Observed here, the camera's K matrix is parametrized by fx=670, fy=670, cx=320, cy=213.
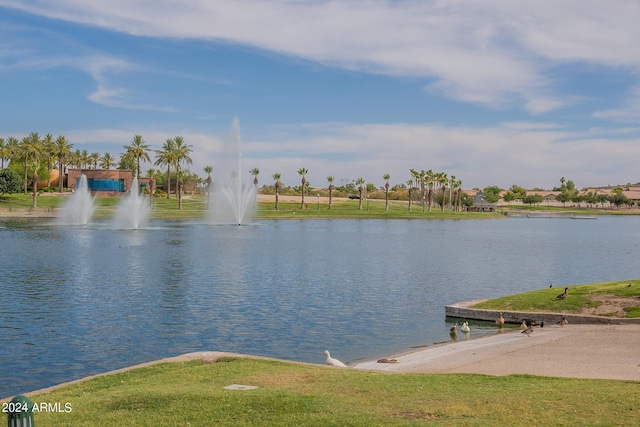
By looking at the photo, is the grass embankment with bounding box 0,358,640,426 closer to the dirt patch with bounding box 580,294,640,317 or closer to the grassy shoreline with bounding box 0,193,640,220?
the dirt patch with bounding box 580,294,640,317

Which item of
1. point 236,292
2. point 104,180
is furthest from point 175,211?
point 236,292

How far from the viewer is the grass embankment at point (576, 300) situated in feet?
111

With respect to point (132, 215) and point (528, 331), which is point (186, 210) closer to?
point (132, 215)

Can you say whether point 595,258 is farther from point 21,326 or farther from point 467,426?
point 467,426

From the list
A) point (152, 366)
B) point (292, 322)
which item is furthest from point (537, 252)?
point (152, 366)

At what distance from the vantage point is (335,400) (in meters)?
16.0

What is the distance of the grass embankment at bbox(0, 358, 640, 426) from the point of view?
1428cm

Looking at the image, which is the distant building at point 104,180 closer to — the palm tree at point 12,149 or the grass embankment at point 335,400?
the palm tree at point 12,149

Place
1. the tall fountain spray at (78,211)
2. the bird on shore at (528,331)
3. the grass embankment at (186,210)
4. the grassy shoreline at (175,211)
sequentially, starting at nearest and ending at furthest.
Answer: the bird on shore at (528,331), the tall fountain spray at (78,211), the grassy shoreline at (175,211), the grass embankment at (186,210)

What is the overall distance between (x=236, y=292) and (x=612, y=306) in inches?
930

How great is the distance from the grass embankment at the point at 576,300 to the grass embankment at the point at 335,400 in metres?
15.9

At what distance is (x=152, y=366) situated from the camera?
21469mm

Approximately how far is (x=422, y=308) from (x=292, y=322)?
9.68 metres

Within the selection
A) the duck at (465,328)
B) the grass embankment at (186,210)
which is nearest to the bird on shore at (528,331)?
the duck at (465,328)
